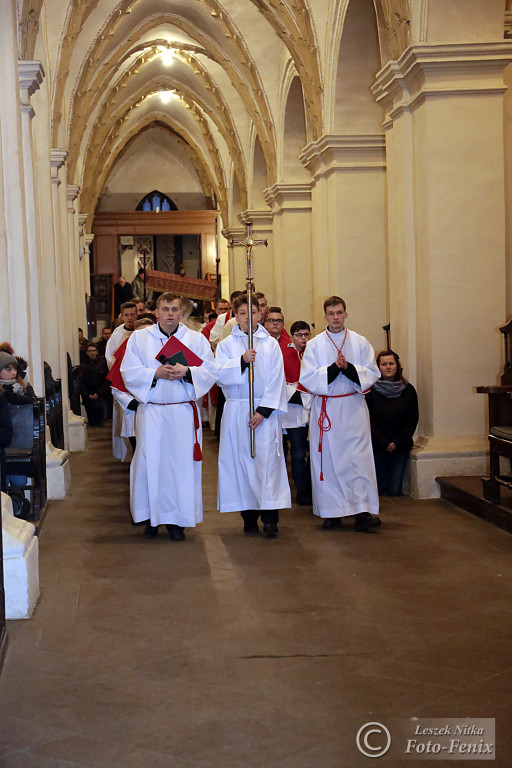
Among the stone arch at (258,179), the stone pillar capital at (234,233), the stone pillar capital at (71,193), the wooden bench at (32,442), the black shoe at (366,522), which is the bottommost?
the black shoe at (366,522)

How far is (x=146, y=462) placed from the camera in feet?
23.1

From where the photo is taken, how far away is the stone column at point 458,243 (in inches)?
319

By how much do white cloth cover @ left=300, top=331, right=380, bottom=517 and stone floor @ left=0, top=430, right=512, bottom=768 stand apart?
0.97 ft

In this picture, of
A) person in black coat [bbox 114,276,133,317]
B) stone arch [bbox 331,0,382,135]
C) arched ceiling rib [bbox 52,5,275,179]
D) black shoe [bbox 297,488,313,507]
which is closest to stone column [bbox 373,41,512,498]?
black shoe [bbox 297,488,313,507]

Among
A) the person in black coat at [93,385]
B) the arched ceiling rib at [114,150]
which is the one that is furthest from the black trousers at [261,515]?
the arched ceiling rib at [114,150]

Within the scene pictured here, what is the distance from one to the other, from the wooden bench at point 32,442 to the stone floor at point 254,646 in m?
0.50

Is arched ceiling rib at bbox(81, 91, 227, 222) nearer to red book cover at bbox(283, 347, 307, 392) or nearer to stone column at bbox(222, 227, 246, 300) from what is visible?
stone column at bbox(222, 227, 246, 300)

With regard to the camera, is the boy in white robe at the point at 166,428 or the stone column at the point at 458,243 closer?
the boy in white robe at the point at 166,428

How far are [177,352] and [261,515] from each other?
1.37 m

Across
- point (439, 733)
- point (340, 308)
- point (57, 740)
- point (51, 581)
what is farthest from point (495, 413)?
point (57, 740)

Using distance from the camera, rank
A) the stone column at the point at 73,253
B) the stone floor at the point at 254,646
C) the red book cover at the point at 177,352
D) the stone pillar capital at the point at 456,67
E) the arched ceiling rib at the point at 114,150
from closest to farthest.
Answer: the stone floor at the point at 254,646 → the red book cover at the point at 177,352 → the stone pillar capital at the point at 456,67 → the stone column at the point at 73,253 → the arched ceiling rib at the point at 114,150

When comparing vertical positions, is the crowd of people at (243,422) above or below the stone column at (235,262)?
below

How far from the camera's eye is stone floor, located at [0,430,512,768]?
3445 millimetres

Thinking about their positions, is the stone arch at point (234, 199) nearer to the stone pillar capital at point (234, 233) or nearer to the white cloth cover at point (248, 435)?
the stone pillar capital at point (234, 233)
